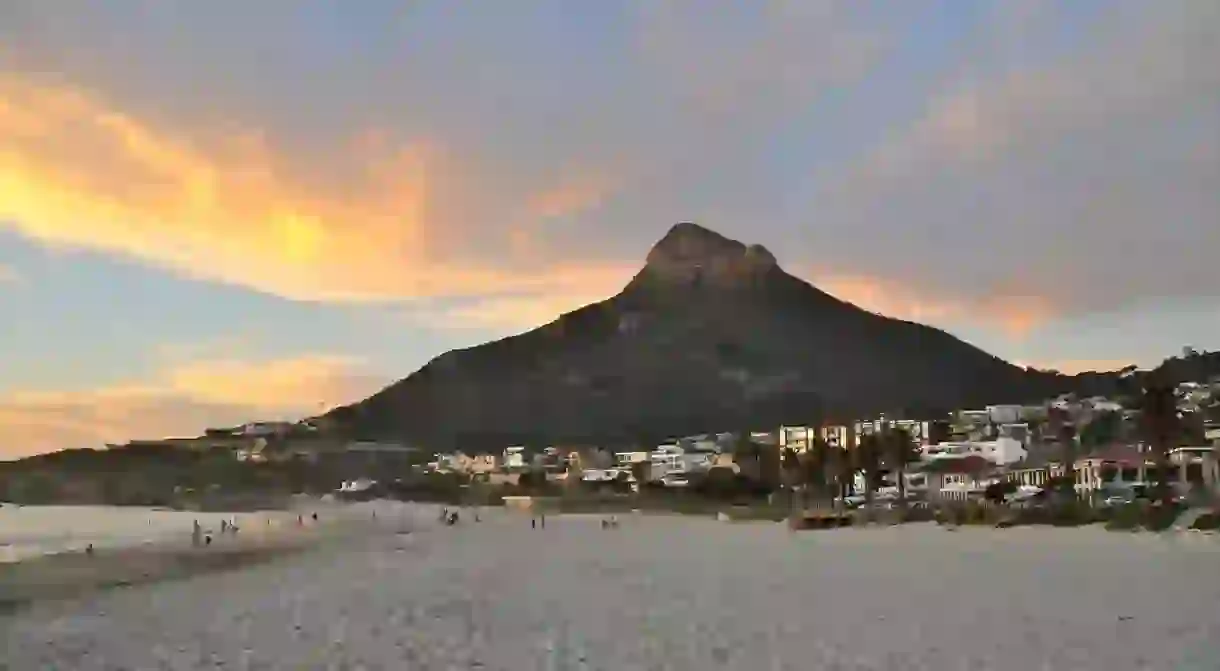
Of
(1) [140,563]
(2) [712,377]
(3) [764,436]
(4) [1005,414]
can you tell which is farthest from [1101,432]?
(2) [712,377]

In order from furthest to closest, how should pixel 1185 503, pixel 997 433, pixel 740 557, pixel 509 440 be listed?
pixel 509 440 → pixel 997 433 → pixel 1185 503 → pixel 740 557

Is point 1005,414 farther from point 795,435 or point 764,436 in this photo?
point 764,436

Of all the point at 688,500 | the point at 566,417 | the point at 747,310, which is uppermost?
the point at 747,310

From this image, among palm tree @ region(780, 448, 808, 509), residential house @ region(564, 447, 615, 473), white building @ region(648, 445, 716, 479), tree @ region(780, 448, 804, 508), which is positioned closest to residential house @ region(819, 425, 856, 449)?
white building @ region(648, 445, 716, 479)

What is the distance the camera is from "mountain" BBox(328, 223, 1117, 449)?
16875cm

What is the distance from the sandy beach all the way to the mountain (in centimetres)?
12903

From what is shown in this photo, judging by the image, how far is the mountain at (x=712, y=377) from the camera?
168750 millimetres

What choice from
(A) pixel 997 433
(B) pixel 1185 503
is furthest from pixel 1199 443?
(A) pixel 997 433

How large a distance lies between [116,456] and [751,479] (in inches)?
4914

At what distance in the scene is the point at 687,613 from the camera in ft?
59.5

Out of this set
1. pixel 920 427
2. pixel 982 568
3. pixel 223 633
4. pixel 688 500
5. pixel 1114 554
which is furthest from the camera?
pixel 920 427

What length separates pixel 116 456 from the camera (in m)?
181

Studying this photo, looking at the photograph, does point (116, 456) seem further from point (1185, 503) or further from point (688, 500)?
point (1185, 503)

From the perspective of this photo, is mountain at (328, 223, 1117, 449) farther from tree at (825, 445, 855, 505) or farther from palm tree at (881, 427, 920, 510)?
palm tree at (881, 427, 920, 510)
